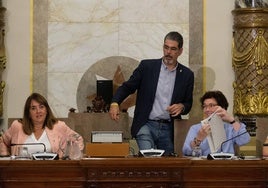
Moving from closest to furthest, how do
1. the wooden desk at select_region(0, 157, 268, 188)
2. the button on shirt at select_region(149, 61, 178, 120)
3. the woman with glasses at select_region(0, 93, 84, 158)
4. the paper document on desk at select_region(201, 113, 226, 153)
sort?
the wooden desk at select_region(0, 157, 268, 188) < the paper document on desk at select_region(201, 113, 226, 153) < the woman with glasses at select_region(0, 93, 84, 158) < the button on shirt at select_region(149, 61, 178, 120)

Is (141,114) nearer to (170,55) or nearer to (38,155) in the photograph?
(170,55)

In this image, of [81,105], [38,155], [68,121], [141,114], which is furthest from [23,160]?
[81,105]

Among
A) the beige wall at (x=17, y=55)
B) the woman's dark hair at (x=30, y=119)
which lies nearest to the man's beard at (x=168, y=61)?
the woman's dark hair at (x=30, y=119)

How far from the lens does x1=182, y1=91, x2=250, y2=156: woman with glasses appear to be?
7051 millimetres

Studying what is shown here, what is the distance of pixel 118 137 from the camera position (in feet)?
21.7

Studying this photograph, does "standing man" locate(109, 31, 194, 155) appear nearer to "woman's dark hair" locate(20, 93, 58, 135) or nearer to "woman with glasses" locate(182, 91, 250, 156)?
"woman with glasses" locate(182, 91, 250, 156)

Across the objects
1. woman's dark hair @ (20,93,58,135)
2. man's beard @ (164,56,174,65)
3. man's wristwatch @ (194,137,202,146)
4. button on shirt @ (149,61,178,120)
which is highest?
man's beard @ (164,56,174,65)

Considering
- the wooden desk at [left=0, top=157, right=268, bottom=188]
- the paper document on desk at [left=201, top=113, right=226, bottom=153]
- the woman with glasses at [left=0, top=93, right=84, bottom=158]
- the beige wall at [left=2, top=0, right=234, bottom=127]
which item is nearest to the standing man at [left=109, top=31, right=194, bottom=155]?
the woman with glasses at [left=0, top=93, right=84, bottom=158]

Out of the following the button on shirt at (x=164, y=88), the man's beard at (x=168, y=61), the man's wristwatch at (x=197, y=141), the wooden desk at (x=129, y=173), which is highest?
the man's beard at (x=168, y=61)

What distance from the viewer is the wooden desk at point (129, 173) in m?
6.21

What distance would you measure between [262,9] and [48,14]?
8.71 ft

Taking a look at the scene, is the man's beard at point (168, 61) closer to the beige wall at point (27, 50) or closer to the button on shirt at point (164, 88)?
the button on shirt at point (164, 88)

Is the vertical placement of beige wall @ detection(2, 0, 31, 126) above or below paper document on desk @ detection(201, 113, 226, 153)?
above

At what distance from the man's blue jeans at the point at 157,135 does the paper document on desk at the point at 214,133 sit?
103 centimetres
